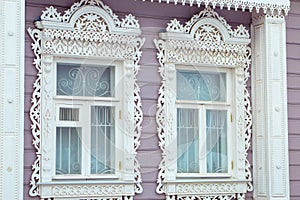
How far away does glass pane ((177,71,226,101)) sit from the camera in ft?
19.4

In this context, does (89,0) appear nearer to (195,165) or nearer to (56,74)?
(56,74)

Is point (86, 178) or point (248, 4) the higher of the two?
point (248, 4)

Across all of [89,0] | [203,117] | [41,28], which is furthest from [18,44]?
[203,117]

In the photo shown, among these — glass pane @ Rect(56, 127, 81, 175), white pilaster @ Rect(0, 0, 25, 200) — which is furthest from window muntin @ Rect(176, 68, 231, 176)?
white pilaster @ Rect(0, 0, 25, 200)

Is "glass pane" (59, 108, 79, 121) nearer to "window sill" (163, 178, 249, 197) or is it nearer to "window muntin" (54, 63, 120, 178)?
"window muntin" (54, 63, 120, 178)

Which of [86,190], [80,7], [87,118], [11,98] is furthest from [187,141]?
[11,98]

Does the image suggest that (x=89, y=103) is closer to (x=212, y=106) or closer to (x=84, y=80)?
(x=84, y=80)

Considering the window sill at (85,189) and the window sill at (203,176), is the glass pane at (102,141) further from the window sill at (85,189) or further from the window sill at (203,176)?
the window sill at (203,176)

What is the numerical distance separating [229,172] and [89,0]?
6.66 feet

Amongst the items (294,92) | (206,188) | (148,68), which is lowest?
(206,188)

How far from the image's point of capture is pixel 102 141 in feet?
18.2

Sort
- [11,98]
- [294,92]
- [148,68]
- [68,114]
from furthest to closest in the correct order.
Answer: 1. [294,92]
2. [148,68]
3. [68,114]
4. [11,98]

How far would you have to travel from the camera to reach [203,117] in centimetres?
594

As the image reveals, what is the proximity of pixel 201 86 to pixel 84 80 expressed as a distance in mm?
1136
